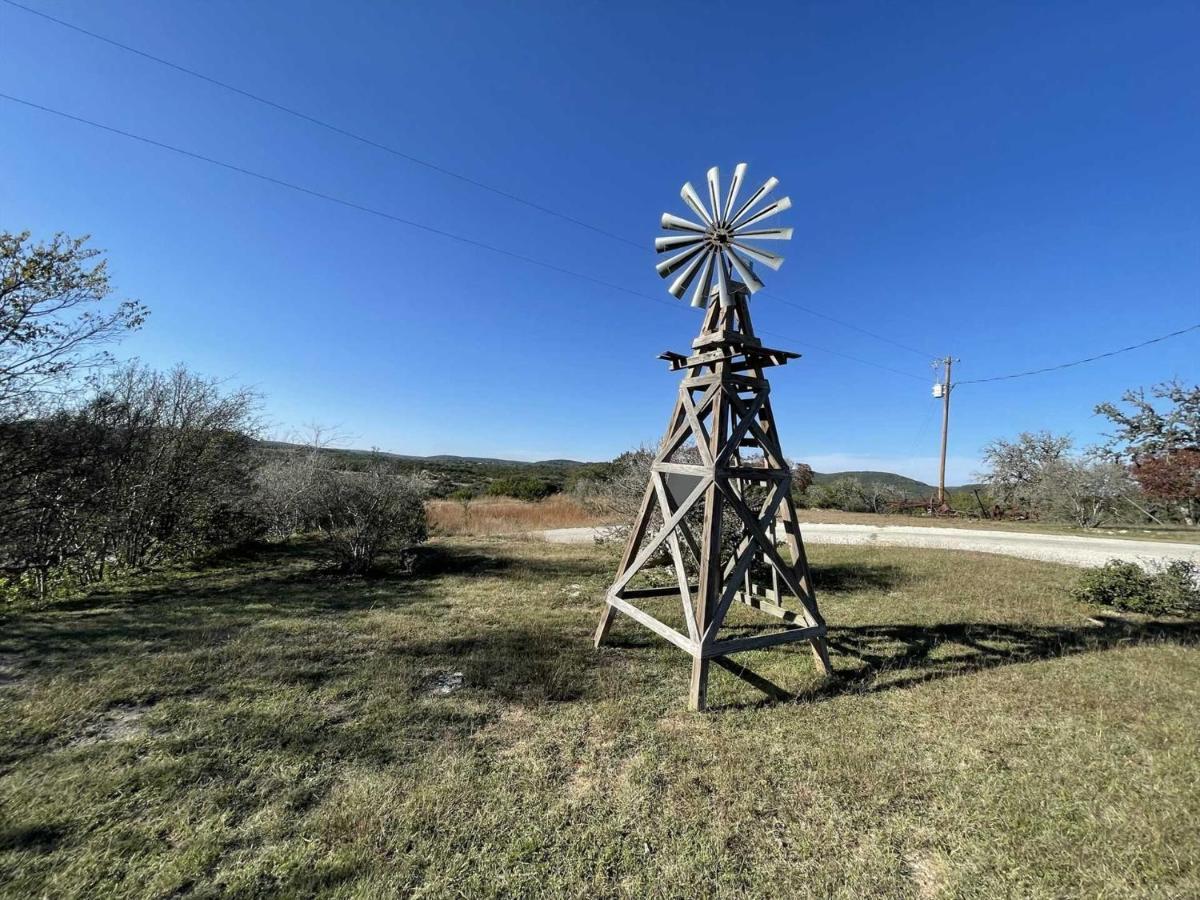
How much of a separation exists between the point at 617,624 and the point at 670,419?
3.10 meters

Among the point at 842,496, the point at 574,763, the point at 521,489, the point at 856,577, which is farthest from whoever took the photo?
the point at 521,489

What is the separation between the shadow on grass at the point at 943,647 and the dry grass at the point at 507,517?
41.0 ft

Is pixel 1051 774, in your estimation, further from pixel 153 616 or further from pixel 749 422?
pixel 153 616

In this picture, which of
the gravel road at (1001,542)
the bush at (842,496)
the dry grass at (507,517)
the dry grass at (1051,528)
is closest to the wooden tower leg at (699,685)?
the gravel road at (1001,542)

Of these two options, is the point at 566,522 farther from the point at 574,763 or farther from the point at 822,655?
the point at 574,763

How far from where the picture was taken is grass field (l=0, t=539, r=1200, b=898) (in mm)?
2322

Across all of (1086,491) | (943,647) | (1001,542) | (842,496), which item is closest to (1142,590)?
(943,647)

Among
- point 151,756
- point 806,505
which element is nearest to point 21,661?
point 151,756

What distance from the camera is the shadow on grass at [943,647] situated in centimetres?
464

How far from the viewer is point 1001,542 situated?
14.0m

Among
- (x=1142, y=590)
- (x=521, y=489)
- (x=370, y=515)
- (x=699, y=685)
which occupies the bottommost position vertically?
(x=699, y=685)

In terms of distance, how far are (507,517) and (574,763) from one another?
16915 mm

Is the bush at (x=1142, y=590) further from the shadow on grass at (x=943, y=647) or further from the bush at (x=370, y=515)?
the bush at (x=370, y=515)

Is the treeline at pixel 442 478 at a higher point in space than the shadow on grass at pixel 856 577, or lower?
higher
